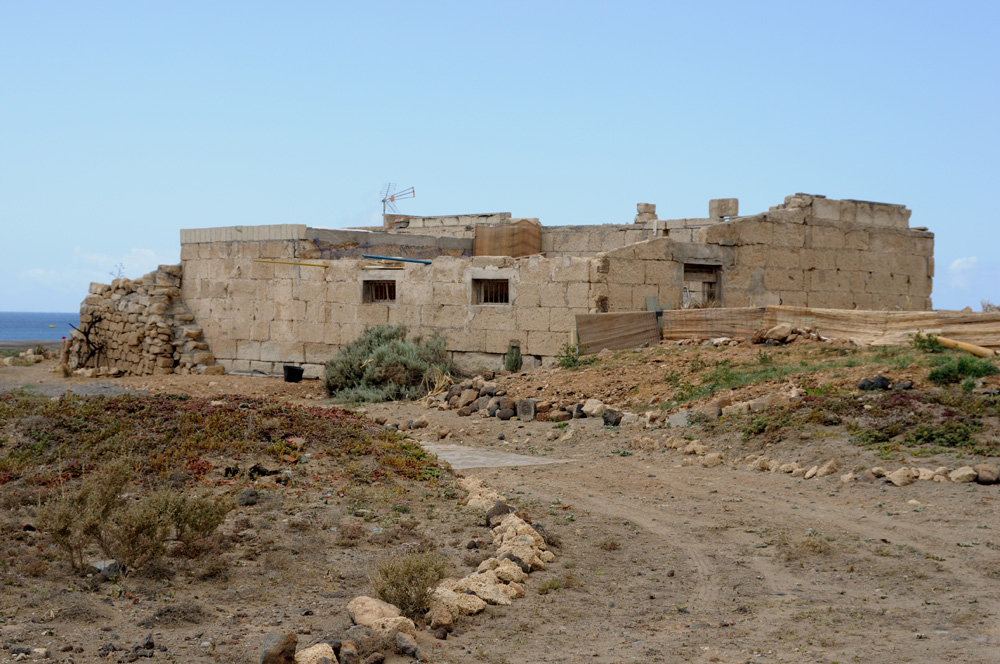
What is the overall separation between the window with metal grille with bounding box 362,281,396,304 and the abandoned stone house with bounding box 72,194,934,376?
25 millimetres

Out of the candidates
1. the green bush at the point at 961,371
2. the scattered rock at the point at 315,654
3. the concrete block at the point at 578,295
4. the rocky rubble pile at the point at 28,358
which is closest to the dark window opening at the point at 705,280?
the concrete block at the point at 578,295

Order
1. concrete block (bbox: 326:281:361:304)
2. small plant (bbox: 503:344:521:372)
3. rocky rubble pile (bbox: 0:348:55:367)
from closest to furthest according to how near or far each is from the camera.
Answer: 1. small plant (bbox: 503:344:521:372)
2. concrete block (bbox: 326:281:361:304)
3. rocky rubble pile (bbox: 0:348:55:367)

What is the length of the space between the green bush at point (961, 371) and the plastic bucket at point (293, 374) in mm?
11789

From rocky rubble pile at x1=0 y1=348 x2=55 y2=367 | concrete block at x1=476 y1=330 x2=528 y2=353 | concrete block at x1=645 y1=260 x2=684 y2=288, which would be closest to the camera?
concrete block at x1=645 y1=260 x2=684 y2=288

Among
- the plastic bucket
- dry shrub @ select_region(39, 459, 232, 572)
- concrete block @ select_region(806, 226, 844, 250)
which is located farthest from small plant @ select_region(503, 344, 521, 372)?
dry shrub @ select_region(39, 459, 232, 572)

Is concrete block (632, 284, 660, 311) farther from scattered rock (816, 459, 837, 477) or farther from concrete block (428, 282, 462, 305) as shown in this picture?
A: scattered rock (816, 459, 837, 477)

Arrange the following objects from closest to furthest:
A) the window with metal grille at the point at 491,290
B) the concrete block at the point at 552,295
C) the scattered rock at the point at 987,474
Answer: the scattered rock at the point at 987,474
the concrete block at the point at 552,295
the window with metal grille at the point at 491,290

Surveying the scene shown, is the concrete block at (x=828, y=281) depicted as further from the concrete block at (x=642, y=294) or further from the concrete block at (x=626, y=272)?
the concrete block at (x=626, y=272)

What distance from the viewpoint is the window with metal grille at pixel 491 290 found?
56.3ft

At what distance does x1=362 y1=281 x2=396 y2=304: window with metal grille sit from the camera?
18.5 m

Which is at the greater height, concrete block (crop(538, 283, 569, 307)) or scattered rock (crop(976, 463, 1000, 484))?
concrete block (crop(538, 283, 569, 307))

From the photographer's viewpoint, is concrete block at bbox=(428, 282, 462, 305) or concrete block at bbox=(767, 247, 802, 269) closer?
concrete block at bbox=(428, 282, 462, 305)

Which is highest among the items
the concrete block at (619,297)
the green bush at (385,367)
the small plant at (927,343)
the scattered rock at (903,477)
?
the concrete block at (619,297)

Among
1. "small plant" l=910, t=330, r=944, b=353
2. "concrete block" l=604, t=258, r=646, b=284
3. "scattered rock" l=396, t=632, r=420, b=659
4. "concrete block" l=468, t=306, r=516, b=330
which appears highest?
"concrete block" l=604, t=258, r=646, b=284
